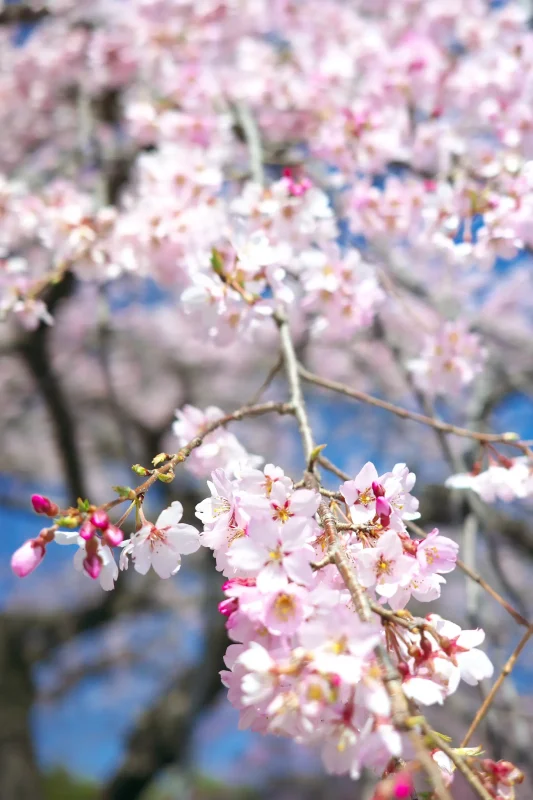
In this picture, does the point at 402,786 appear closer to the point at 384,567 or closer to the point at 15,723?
the point at 384,567

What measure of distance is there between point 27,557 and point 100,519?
11 cm

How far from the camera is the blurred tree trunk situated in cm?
419

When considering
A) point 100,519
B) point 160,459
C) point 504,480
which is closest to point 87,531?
point 100,519

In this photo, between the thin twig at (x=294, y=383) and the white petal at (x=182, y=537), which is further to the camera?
the thin twig at (x=294, y=383)

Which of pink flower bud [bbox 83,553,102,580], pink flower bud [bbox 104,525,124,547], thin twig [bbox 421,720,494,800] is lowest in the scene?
thin twig [bbox 421,720,494,800]

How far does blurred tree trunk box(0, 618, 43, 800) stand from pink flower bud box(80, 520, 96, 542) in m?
4.39

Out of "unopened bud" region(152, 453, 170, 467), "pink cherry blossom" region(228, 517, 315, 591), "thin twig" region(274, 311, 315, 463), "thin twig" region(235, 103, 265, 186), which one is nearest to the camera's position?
"pink cherry blossom" region(228, 517, 315, 591)

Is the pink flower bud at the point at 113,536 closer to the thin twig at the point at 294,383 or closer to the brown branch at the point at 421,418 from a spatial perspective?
the thin twig at the point at 294,383

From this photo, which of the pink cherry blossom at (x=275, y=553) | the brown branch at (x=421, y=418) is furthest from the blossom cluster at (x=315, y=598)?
the brown branch at (x=421, y=418)

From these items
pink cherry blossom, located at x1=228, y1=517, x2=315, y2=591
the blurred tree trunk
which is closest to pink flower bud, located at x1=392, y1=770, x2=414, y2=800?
Answer: pink cherry blossom, located at x1=228, y1=517, x2=315, y2=591

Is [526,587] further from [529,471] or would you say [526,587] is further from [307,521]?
[307,521]

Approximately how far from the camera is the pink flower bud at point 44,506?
78cm

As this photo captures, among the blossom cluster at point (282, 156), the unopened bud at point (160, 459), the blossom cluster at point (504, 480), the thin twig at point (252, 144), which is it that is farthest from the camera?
the thin twig at point (252, 144)

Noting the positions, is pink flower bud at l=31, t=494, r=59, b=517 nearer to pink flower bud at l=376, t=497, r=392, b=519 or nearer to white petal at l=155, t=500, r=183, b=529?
white petal at l=155, t=500, r=183, b=529
